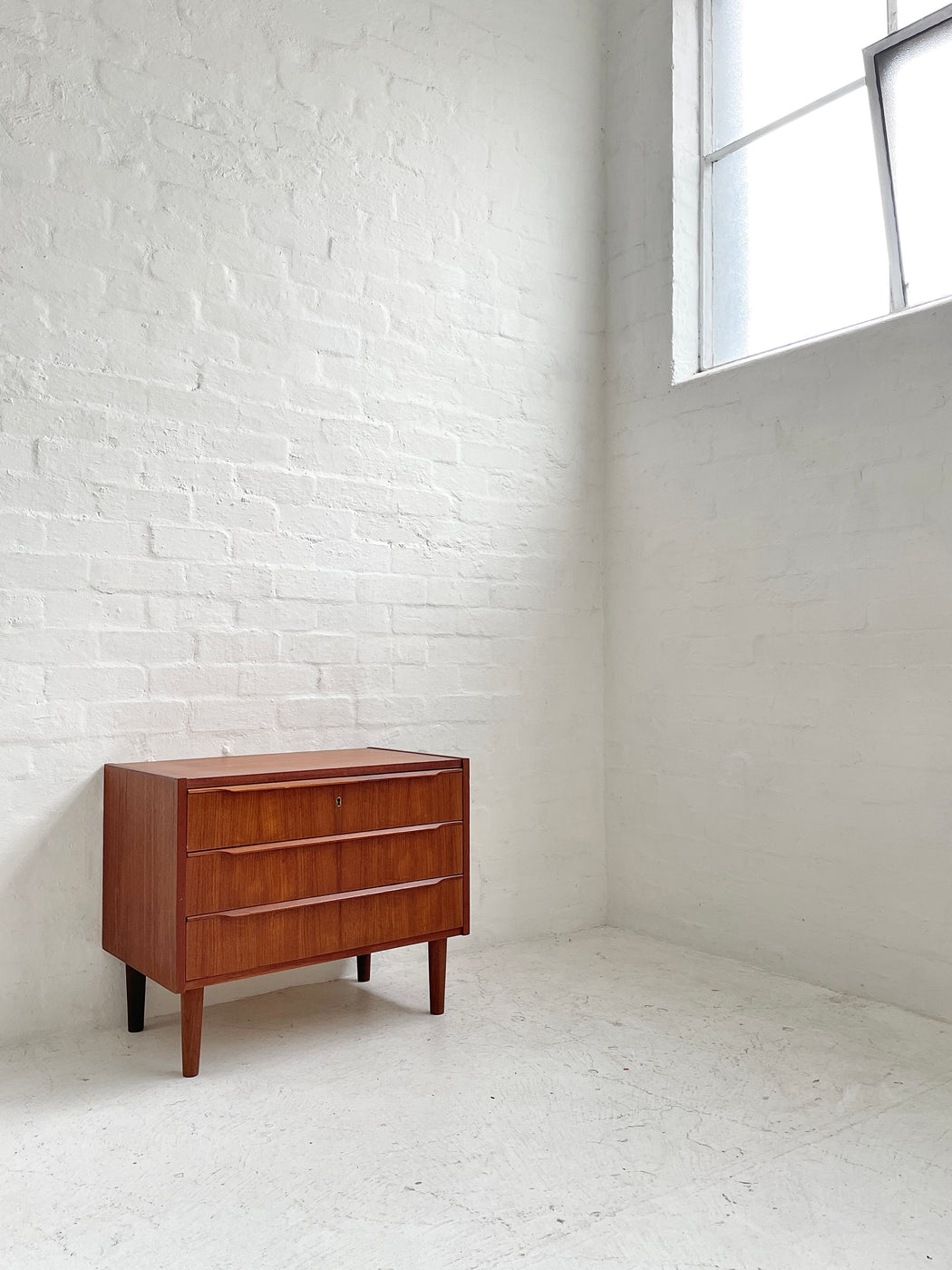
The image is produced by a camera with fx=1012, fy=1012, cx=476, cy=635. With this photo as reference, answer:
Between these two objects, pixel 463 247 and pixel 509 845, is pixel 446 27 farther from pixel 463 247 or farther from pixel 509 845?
pixel 509 845

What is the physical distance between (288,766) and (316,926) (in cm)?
39

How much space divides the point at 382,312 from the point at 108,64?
0.96 m

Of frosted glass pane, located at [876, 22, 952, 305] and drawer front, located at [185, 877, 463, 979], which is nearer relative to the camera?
drawer front, located at [185, 877, 463, 979]

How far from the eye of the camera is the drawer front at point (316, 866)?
87.8 inches

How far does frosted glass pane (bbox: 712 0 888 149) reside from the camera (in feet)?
9.93

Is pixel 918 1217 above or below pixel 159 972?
below

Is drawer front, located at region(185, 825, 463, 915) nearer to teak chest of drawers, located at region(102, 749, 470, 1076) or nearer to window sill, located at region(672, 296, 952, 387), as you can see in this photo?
teak chest of drawers, located at region(102, 749, 470, 1076)

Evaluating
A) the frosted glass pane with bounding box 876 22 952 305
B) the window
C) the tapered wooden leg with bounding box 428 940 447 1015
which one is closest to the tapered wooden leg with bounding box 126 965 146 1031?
the tapered wooden leg with bounding box 428 940 447 1015

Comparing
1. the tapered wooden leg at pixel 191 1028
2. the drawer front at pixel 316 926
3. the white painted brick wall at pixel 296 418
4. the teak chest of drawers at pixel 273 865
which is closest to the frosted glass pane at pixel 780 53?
the white painted brick wall at pixel 296 418

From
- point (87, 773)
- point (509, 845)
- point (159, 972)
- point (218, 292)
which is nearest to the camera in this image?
point (159, 972)

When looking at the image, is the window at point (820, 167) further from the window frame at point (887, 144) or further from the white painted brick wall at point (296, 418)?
the white painted brick wall at point (296, 418)

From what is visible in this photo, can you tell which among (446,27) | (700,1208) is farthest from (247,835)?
(446,27)

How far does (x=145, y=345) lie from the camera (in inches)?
105

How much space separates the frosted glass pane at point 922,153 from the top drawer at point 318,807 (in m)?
1.90
